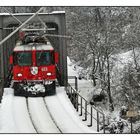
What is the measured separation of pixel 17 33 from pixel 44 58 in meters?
0.84

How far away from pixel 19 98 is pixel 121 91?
8.39 feet

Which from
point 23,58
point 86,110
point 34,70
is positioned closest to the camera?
point 86,110

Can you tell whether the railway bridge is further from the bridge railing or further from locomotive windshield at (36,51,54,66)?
the bridge railing

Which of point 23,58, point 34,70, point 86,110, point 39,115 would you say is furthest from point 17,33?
point 86,110

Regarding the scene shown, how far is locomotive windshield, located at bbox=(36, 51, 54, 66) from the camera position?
14398mm

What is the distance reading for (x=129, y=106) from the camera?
45.5ft

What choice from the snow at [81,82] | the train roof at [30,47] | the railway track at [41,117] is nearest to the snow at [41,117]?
the railway track at [41,117]

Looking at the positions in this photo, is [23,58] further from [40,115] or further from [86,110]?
[86,110]

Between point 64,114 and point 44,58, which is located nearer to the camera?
point 64,114

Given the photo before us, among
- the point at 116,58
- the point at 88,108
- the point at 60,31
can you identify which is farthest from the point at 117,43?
the point at 88,108

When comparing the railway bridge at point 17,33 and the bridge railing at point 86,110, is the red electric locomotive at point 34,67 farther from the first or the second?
the bridge railing at point 86,110

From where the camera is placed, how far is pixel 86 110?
42.0 ft

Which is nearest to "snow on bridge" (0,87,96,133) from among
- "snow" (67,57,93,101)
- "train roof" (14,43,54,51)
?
"snow" (67,57,93,101)
